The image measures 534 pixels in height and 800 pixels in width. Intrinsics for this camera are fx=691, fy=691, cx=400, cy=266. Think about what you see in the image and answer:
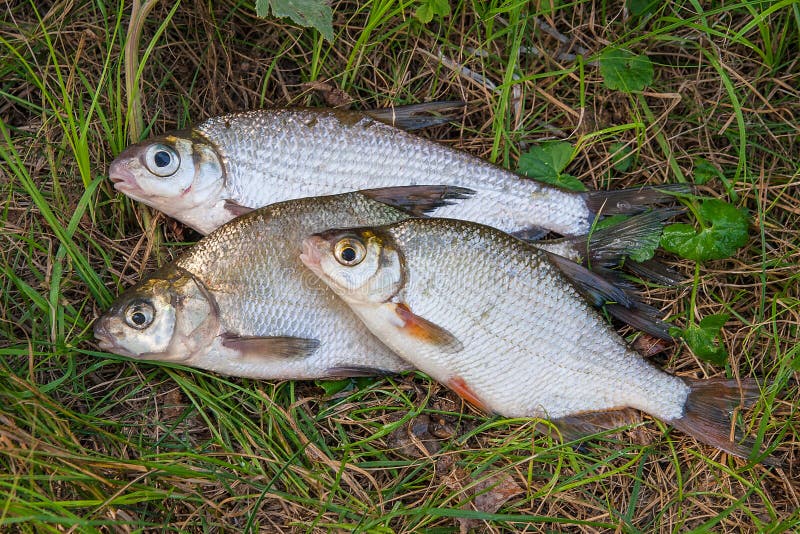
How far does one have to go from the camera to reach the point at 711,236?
11.1 ft

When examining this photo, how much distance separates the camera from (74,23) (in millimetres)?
3605

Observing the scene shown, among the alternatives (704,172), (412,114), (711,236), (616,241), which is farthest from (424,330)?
(704,172)

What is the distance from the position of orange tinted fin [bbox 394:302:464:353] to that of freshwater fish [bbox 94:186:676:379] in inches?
12.8

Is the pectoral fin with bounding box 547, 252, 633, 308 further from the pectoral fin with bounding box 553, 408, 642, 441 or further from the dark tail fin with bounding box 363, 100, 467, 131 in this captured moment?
the dark tail fin with bounding box 363, 100, 467, 131

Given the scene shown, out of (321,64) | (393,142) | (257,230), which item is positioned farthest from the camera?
(321,64)

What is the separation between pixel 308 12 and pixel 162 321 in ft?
5.13

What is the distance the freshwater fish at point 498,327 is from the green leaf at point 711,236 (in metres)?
0.60

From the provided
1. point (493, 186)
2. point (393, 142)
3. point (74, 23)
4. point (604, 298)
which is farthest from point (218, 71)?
point (604, 298)

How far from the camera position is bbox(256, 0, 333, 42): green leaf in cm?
315

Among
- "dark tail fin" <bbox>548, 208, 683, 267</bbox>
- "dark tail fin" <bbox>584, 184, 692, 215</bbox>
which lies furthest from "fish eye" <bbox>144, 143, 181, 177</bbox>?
"dark tail fin" <bbox>584, 184, 692, 215</bbox>

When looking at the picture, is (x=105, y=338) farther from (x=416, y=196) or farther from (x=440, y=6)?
(x=440, y=6)

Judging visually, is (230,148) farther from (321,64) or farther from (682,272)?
(682,272)

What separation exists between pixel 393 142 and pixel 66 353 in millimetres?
1850

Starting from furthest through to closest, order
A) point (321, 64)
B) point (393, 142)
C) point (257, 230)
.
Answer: point (321, 64) < point (393, 142) < point (257, 230)
